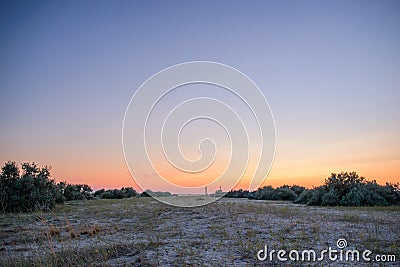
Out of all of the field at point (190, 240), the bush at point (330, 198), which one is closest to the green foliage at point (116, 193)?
the bush at point (330, 198)

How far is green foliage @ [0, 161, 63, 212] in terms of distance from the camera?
19.1m

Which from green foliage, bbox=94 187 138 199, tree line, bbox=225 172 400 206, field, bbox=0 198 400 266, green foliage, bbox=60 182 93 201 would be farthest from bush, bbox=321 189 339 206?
green foliage, bbox=94 187 138 199

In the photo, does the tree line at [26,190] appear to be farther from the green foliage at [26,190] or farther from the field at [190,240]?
the field at [190,240]

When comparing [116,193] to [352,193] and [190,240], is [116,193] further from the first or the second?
[190,240]

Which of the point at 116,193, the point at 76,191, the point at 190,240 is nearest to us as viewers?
the point at 190,240

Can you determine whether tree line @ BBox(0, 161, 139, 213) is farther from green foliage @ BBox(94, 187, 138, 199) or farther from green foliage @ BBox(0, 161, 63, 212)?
green foliage @ BBox(94, 187, 138, 199)

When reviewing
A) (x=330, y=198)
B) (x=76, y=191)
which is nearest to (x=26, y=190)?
(x=76, y=191)

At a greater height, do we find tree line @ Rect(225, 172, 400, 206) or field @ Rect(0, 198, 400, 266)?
tree line @ Rect(225, 172, 400, 206)

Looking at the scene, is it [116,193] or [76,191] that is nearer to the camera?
[76,191]

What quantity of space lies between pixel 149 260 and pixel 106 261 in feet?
3.42

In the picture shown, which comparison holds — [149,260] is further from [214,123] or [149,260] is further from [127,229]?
[214,123]

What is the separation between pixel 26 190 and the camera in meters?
20.1

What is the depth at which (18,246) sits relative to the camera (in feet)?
31.7

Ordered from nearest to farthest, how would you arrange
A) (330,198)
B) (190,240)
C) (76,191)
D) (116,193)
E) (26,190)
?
(190,240), (26,190), (330,198), (76,191), (116,193)
